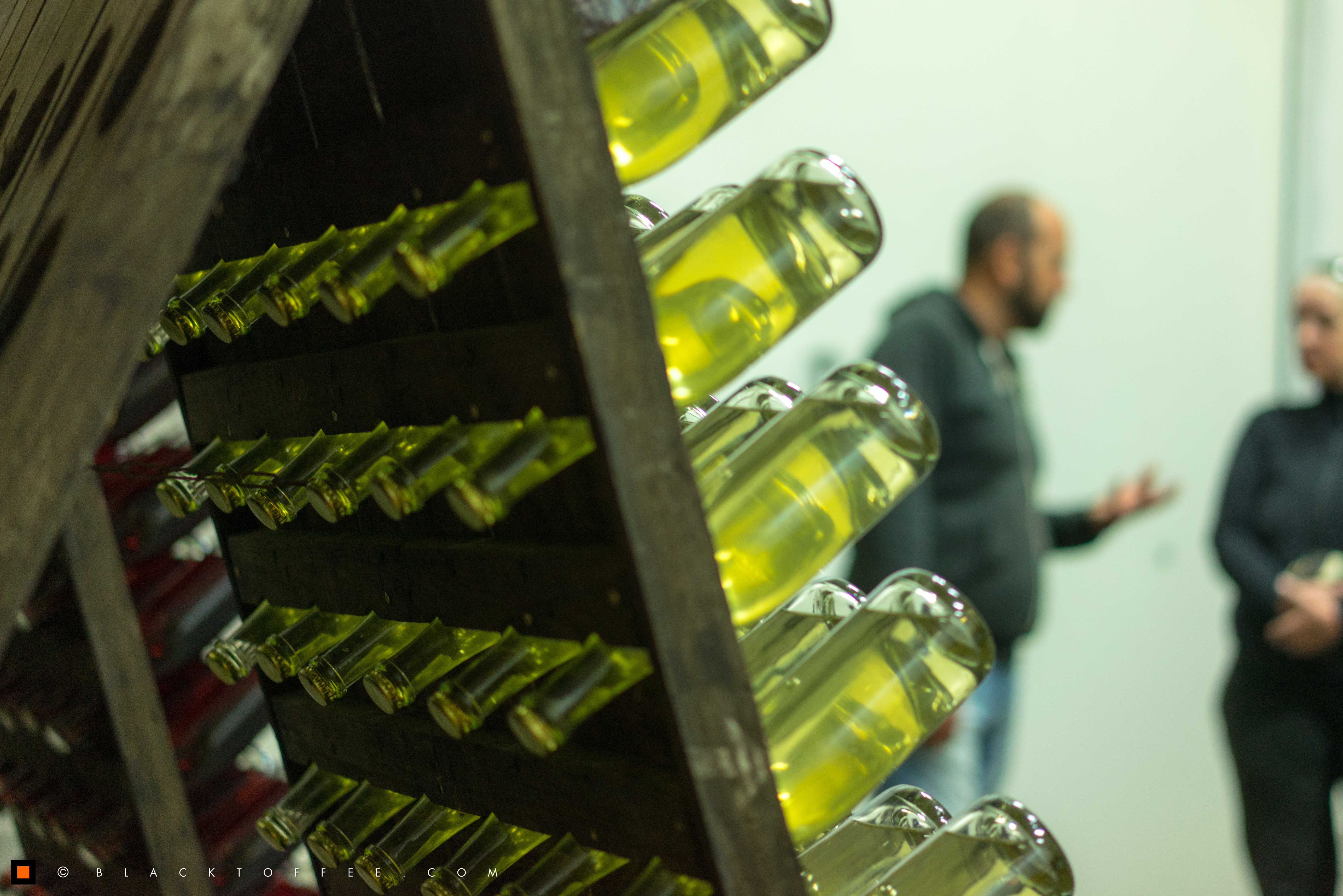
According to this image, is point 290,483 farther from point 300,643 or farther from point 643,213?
point 643,213

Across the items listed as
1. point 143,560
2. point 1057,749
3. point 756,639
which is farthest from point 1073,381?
point 756,639

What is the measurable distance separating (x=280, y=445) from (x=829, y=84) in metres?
2.06

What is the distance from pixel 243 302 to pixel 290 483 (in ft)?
0.36

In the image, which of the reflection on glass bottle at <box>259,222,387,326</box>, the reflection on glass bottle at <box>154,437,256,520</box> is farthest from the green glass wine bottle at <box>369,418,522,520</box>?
the reflection on glass bottle at <box>154,437,256,520</box>

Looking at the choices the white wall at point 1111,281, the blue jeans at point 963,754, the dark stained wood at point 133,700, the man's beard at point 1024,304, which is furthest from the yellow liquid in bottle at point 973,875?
the white wall at point 1111,281

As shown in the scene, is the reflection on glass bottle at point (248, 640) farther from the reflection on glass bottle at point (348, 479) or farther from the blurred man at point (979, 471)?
the blurred man at point (979, 471)

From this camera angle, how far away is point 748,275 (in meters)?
0.66

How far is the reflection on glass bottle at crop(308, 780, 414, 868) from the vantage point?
731mm

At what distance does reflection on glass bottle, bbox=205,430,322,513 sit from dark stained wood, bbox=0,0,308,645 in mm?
233

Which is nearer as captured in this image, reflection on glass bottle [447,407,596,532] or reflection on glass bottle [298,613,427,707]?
reflection on glass bottle [447,407,596,532]

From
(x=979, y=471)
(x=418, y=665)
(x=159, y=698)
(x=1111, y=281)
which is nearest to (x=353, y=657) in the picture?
(x=418, y=665)

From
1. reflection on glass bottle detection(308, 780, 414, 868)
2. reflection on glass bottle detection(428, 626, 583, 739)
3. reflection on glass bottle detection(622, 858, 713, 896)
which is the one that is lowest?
reflection on glass bottle detection(308, 780, 414, 868)

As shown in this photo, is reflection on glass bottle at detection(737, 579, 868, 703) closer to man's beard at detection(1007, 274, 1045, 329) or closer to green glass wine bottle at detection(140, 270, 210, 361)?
green glass wine bottle at detection(140, 270, 210, 361)

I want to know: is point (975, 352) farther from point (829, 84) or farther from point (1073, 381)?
point (1073, 381)
